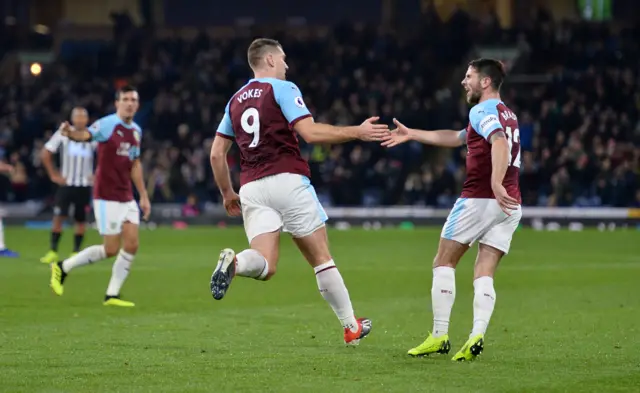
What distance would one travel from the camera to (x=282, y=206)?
8.79 metres

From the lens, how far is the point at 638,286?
50.2 feet

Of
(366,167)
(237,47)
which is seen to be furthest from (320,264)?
(237,47)

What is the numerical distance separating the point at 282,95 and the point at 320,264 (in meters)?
1.29

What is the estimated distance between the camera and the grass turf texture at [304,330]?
767 cm

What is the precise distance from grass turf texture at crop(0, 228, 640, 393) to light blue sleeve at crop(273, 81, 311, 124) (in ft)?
5.64

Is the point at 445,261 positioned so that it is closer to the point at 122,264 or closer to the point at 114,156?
the point at 122,264

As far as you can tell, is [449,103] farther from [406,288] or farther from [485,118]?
[485,118]

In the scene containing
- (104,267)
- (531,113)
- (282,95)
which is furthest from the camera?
(531,113)

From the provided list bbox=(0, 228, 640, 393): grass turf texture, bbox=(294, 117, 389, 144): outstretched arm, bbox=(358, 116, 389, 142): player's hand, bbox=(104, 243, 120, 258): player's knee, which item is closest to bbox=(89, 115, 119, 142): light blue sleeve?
bbox=(104, 243, 120, 258): player's knee

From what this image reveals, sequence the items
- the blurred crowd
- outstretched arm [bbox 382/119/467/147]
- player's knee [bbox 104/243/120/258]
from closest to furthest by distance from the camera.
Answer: outstretched arm [bbox 382/119/467/147]
player's knee [bbox 104/243/120/258]
the blurred crowd

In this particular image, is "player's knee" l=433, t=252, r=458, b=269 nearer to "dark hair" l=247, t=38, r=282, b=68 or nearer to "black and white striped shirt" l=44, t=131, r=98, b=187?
"dark hair" l=247, t=38, r=282, b=68

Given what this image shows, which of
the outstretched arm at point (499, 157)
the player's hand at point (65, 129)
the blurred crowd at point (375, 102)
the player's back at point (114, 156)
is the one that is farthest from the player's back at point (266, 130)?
the blurred crowd at point (375, 102)

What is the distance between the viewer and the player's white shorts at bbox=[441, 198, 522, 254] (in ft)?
29.2

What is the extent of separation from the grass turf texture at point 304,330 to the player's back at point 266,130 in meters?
1.38
